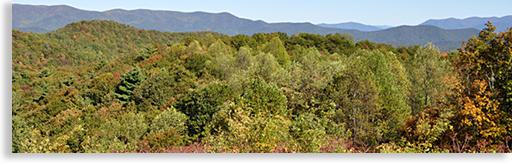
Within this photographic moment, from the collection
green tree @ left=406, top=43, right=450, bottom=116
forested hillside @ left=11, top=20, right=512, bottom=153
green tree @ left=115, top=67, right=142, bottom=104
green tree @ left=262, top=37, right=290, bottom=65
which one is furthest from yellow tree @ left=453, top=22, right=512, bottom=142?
green tree @ left=115, top=67, right=142, bottom=104

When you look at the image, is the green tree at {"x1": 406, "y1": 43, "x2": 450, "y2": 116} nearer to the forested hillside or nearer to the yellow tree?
the forested hillside

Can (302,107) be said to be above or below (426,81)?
below

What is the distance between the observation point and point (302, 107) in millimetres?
32000

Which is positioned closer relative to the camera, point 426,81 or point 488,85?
point 488,85

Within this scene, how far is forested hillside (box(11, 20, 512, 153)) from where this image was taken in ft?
43.2

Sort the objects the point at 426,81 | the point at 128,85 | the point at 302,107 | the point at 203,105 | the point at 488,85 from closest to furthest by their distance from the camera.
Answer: the point at 488,85 < the point at 302,107 < the point at 203,105 < the point at 426,81 < the point at 128,85

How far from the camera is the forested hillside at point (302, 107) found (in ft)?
43.2

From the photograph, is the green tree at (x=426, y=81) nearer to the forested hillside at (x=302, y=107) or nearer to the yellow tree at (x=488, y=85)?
the forested hillside at (x=302, y=107)

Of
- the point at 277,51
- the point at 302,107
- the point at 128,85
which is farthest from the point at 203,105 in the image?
the point at 277,51

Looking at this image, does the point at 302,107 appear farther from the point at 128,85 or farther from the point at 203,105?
the point at 128,85
